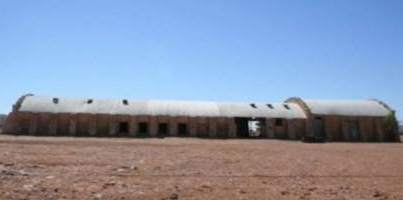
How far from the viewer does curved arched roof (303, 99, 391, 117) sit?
189 feet

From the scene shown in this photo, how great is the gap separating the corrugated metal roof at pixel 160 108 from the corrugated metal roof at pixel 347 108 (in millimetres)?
2032

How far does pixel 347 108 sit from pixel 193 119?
19856mm

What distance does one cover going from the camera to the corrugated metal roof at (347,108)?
57600 millimetres

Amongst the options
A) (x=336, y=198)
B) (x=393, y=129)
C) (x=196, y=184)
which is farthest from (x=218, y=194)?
(x=393, y=129)

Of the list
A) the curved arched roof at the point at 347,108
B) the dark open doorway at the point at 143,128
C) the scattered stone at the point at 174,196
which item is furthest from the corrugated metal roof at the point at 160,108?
the scattered stone at the point at 174,196

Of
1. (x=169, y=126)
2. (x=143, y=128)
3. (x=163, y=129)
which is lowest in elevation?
(x=163, y=129)

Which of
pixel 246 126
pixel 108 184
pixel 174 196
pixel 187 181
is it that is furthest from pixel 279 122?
pixel 174 196

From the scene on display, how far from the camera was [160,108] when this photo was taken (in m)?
56.0

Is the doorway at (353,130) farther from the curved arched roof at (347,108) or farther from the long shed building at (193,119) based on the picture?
the curved arched roof at (347,108)

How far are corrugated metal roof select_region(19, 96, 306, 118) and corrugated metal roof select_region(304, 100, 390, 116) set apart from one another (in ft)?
6.67

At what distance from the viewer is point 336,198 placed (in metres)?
11.1

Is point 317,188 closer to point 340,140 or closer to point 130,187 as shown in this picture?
point 130,187

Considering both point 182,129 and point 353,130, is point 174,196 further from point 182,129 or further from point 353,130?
point 353,130

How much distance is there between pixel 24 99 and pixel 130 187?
4708cm
